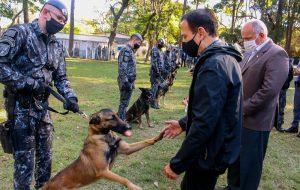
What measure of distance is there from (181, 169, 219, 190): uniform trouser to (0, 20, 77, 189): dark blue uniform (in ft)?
6.17

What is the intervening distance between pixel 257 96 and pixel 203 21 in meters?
1.91

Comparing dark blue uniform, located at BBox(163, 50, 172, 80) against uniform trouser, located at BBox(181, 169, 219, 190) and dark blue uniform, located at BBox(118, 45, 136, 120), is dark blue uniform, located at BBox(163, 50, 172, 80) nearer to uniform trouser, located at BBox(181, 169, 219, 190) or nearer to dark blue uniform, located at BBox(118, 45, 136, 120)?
dark blue uniform, located at BBox(118, 45, 136, 120)

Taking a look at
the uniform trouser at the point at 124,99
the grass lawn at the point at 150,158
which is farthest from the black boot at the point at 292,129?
the uniform trouser at the point at 124,99

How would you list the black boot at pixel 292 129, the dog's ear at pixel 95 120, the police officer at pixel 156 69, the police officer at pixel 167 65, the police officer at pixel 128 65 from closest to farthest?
the dog's ear at pixel 95 120 < the police officer at pixel 128 65 < the black boot at pixel 292 129 < the police officer at pixel 156 69 < the police officer at pixel 167 65

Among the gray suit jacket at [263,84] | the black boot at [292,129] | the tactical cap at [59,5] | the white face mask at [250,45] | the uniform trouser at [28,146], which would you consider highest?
the tactical cap at [59,5]

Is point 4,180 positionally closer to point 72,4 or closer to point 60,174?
point 60,174

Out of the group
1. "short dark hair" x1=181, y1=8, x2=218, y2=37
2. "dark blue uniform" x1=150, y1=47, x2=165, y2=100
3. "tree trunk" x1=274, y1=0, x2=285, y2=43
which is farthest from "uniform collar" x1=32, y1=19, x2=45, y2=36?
"tree trunk" x1=274, y1=0, x2=285, y2=43

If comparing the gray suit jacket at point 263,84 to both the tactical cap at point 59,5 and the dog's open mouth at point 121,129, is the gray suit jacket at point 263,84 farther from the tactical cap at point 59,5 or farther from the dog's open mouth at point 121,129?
the tactical cap at point 59,5

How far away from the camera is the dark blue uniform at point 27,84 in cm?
391

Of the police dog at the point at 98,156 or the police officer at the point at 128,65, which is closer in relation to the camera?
the police dog at the point at 98,156

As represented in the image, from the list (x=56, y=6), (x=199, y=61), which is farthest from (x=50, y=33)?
(x=199, y=61)

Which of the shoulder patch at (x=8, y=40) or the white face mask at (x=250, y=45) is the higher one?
the white face mask at (x=250, y=45)

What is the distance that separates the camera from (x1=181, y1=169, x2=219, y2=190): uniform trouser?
10.4 ft

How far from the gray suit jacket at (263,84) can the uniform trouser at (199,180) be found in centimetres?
168
